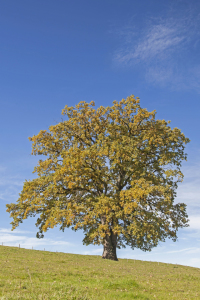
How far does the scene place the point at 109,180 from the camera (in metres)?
31.9

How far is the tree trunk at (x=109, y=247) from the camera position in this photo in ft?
103

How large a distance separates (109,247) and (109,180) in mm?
7840

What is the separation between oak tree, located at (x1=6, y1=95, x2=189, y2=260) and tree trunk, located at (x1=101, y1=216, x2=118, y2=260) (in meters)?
0.11

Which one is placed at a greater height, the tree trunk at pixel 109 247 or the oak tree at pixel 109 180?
the oak tree at pixel 109 180

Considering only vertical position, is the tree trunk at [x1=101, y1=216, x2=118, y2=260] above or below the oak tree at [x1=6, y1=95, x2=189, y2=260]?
below

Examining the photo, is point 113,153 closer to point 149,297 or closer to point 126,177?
point 126,177

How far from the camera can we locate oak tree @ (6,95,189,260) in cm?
2884

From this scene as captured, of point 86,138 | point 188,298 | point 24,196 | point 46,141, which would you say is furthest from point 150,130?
point 188,298

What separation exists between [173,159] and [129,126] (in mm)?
6808

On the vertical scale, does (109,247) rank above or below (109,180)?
below

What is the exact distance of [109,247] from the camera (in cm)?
3173

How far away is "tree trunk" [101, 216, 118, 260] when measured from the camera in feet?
103

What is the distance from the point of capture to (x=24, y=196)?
33031 mm

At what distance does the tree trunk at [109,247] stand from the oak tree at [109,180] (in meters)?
0.11
